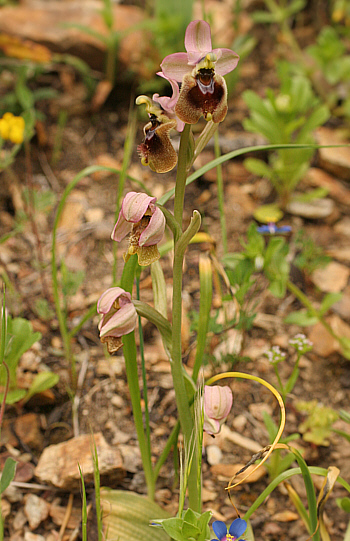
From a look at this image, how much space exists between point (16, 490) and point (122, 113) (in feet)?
6.75

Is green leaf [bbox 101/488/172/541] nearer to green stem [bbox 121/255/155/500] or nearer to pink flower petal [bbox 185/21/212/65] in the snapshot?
green stem [bbox 121/255/155/500]

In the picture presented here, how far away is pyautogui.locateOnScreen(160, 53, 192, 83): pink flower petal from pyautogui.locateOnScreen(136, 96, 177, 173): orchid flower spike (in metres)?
0.07

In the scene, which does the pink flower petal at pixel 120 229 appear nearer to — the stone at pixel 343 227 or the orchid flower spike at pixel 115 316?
the orchid flower spike at pixel 115 316

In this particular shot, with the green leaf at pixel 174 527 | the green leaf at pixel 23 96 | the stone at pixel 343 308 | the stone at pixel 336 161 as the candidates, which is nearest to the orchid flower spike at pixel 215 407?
the green leaf at pixel 174 527

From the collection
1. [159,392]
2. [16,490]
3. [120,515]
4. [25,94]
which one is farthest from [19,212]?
[120,515]

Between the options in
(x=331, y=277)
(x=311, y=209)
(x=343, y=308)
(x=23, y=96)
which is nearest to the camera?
(x=343, y=308)

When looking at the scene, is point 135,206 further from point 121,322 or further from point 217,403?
point 217,403

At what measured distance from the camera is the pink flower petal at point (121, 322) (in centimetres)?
104

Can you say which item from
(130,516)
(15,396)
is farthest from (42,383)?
(130,516)

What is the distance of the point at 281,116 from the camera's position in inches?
87.2

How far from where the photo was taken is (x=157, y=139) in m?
0.99

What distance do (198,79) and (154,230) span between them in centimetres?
29

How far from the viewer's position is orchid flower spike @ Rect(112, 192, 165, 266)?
97 cm

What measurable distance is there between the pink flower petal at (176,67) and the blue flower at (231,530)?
0.97 metres
